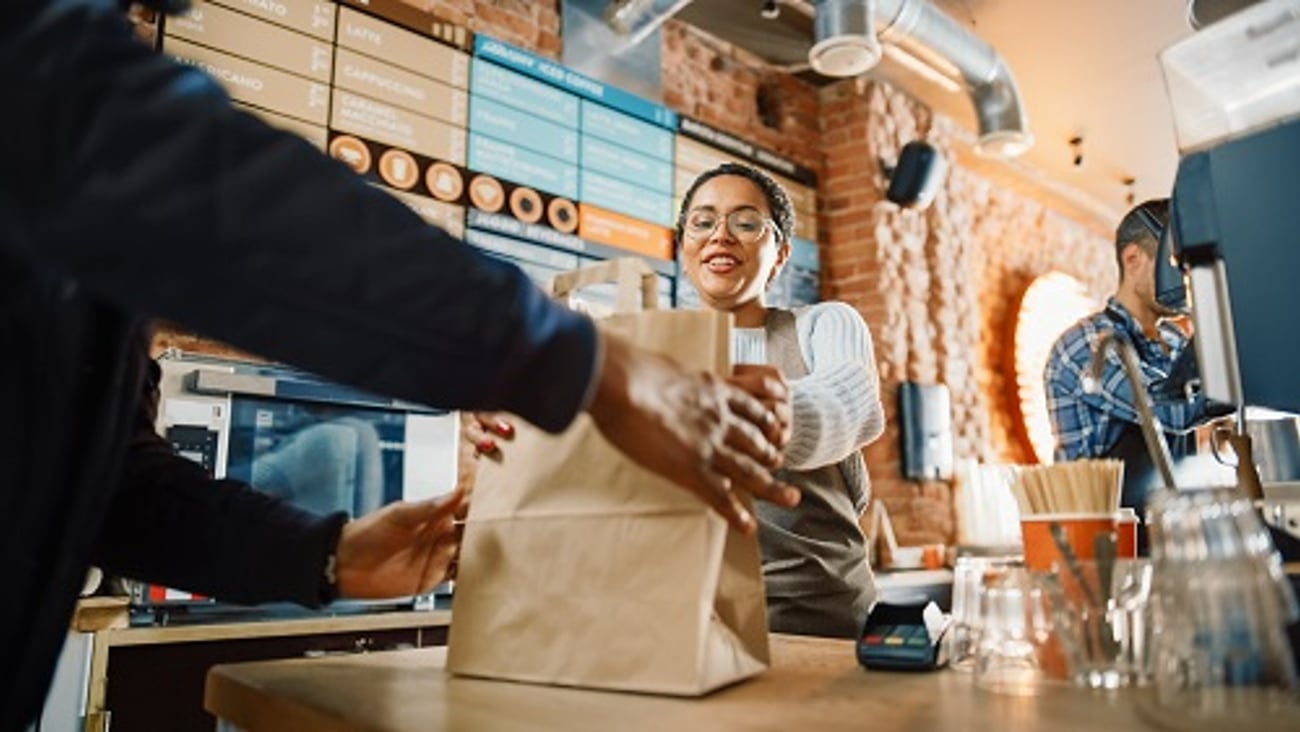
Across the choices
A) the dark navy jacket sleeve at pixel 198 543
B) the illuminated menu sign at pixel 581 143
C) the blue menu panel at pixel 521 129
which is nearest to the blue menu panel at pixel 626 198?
the illuminated menu sign at pixel 581 143

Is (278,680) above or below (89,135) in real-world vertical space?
below

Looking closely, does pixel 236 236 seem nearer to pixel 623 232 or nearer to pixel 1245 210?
pixel 1245 210

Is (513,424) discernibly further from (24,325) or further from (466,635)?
(24,325)

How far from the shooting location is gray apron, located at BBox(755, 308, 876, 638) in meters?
1.70

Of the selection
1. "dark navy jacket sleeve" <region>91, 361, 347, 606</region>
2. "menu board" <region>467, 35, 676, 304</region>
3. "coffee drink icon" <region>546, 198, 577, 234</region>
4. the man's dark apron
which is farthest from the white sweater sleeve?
"coffee drink icon" <region>546, 198, 577, 234</region>

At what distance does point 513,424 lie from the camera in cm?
100

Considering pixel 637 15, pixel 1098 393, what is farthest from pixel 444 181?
pixel 1098 393

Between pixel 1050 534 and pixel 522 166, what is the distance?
8.59 feet

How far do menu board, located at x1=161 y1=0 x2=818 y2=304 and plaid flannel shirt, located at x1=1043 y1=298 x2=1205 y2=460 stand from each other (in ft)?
4.84

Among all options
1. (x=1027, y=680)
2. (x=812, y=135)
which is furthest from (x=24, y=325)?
(x=812, y=135)

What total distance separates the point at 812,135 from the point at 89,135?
14.5ft

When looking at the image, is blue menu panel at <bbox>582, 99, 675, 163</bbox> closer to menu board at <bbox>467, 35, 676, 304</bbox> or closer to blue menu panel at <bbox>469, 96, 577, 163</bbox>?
menu board at <bbox>467, 35, 676, 304</bbox>

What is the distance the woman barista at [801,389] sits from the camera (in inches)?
54.9

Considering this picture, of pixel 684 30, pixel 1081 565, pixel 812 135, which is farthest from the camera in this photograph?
pixel 812 135
